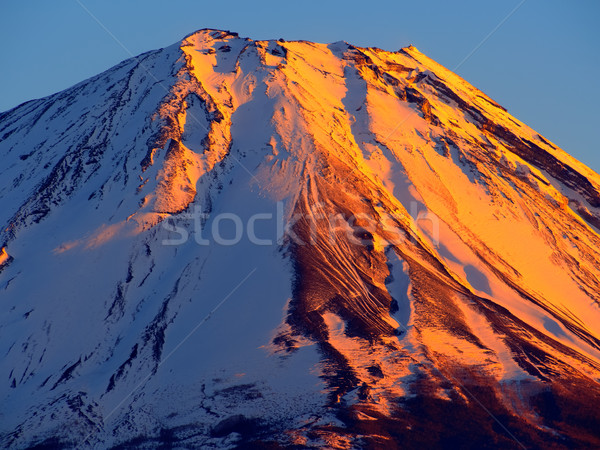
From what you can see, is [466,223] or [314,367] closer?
[314,367]

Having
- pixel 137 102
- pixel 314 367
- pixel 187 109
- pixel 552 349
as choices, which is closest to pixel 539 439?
pixel 552 349

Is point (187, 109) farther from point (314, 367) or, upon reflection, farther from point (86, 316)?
point (314, 367)

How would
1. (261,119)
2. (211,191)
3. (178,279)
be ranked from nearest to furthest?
(178,279)
(211,191)
(261,119)

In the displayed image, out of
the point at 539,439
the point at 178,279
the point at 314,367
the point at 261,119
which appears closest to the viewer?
the point at 539,439

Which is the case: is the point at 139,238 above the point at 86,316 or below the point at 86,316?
above

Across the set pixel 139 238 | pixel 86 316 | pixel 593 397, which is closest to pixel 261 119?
pixel 139 238

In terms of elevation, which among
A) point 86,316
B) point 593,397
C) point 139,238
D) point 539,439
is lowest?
point 86,316
